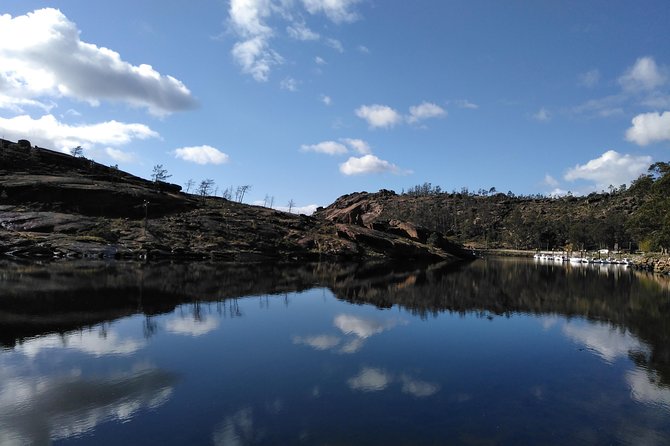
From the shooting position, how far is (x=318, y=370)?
63.4 feet

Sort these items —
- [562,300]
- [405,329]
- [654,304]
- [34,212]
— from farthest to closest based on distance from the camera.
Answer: [34,212] → [562,300] → [654,304] → [405,329]

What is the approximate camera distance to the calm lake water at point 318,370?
43.6 ft

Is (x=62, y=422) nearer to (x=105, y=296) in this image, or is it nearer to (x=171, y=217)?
(x=105, y=296)

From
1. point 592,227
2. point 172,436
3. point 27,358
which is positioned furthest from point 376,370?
point 592,227

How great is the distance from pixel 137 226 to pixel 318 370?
88.2 metres

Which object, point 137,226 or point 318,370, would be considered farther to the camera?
point 137,226

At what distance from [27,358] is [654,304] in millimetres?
51213

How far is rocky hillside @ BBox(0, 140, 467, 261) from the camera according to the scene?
81694 mm

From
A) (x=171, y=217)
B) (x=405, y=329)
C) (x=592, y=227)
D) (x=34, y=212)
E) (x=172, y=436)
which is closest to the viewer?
(x=172, y=436)

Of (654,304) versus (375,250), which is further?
(375,250)

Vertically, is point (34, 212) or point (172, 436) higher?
point (34, 212)

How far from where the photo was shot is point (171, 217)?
108250 mm

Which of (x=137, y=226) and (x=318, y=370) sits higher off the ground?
(x=137, y=226)

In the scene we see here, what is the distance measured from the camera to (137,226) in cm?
9612
